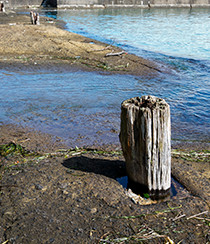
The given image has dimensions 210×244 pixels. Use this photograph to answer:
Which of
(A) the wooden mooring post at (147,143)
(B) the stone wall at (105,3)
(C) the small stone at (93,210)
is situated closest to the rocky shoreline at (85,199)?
(C) the small stone at (93,210)

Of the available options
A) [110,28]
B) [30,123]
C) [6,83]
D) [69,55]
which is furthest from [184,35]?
[30,123]

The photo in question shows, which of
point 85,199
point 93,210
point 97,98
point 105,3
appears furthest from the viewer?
point 105,3

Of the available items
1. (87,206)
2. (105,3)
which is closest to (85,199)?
(87,206)

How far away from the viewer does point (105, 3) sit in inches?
1657

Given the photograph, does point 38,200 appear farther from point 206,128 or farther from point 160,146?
point 206,128

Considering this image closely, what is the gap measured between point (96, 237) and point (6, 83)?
7.93 meters

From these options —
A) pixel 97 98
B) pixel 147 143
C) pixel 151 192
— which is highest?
pixel 147 143

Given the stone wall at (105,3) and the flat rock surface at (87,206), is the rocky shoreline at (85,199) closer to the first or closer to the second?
the flat rock surface at (87,206)

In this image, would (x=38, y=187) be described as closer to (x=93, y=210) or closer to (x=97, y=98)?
(x=93, y=210)

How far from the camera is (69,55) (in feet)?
46.1

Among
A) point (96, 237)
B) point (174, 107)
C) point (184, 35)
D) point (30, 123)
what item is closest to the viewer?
point (96, 237)

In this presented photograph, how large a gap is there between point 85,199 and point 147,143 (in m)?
1.08

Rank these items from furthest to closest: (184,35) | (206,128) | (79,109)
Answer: (184,35)
(79,109)
(206,128)

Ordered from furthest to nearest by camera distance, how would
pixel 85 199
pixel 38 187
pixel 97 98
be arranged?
pixel 97 98 → pixel 38 187 → pixel 85 199
